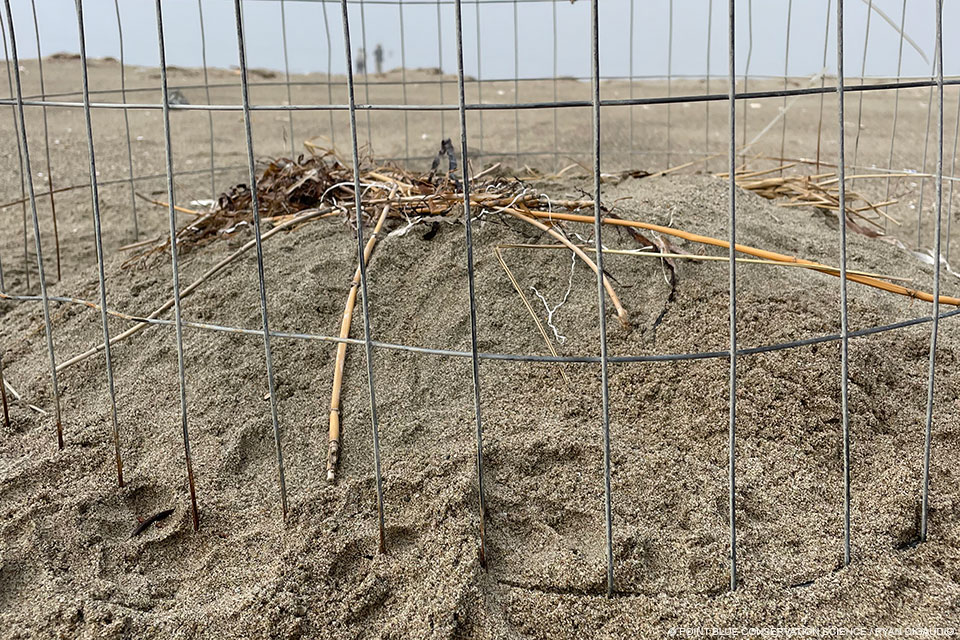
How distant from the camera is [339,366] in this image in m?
2.34

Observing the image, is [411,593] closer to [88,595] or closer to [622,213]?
[88,595]

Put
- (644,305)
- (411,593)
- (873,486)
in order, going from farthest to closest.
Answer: (644,305) → (873,486) → (411,593)

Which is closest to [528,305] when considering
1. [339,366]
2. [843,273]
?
[339,366]

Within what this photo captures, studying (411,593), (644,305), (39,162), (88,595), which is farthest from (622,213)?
(39,162)

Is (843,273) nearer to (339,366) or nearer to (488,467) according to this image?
(488,467)

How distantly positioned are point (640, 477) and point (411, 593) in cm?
60

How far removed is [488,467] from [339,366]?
533 millimetres

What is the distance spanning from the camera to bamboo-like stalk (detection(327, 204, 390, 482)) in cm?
212

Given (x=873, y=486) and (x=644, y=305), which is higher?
(x=644, y=305)

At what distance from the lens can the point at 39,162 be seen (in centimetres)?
648

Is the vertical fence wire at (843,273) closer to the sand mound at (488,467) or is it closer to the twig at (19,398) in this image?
the sand mound at (488,467)

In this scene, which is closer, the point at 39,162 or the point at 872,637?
the point at 872,637

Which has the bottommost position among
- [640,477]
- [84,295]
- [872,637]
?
[872,637]

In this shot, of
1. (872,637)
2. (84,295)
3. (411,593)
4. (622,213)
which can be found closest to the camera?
(872,637)
